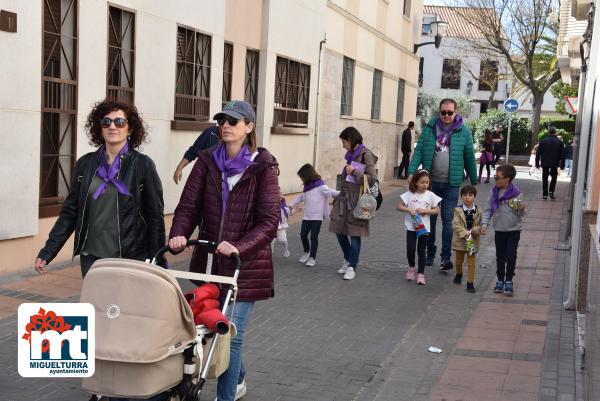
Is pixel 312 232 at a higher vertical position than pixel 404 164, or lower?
lower

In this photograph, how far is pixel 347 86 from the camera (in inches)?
850

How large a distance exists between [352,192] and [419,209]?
83 cm

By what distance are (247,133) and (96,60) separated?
19.1 ft

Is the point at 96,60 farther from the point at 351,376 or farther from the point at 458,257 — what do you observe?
the point at 351,376

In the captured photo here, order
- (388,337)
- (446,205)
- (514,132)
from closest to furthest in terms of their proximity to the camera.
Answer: (388,337), (446,205), (514,132)

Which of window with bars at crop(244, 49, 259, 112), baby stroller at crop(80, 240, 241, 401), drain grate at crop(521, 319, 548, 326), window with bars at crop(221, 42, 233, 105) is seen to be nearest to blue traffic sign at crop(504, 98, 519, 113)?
window with bars at crop(244, 49, 259, 112)

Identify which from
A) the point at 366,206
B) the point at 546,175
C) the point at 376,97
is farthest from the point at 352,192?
the point at 376,97

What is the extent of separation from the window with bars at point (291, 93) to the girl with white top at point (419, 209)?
734 cm

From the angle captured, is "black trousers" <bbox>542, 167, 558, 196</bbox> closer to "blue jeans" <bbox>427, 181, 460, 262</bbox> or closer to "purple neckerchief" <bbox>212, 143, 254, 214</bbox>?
"blue jeans" <bbox>427, 181, 460, 262</bbox>

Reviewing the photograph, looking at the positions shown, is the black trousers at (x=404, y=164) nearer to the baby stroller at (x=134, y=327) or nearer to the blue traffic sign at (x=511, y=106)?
the blue traffic sign at (x=511, y=106)

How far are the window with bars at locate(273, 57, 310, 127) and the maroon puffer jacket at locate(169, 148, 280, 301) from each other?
12.0 m

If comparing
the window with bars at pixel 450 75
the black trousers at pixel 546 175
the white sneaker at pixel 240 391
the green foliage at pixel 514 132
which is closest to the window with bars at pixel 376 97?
the black trousers at pixel 546 175

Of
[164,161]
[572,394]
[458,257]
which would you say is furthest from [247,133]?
[164,161]

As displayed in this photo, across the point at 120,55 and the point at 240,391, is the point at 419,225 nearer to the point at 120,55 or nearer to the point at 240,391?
the point at 120,55
